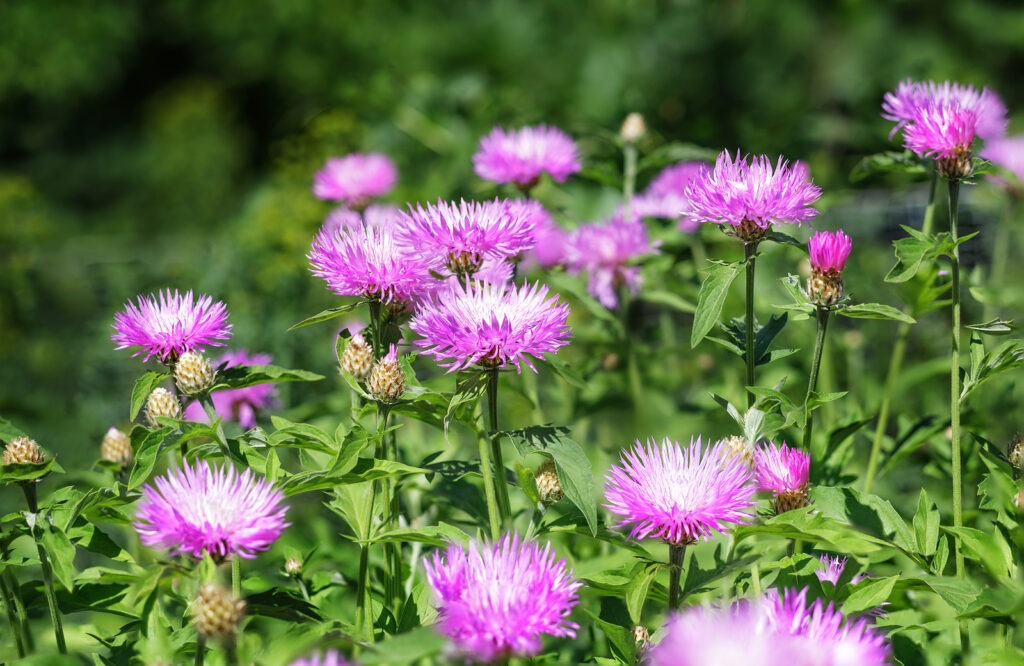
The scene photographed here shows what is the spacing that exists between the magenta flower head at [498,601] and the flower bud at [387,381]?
20 centimetres

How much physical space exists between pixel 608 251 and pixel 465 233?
2.26 feet

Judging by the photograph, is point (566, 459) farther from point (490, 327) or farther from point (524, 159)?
point (524, 159)

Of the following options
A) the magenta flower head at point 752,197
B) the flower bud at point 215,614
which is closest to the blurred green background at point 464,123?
the magenta flower head at point 752,197

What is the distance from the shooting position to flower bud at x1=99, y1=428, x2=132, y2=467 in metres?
1.24

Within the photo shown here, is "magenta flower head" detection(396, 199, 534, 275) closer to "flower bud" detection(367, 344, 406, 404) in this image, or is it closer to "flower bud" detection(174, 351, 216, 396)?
"flower bud" detection(367, 344, 406, 404)

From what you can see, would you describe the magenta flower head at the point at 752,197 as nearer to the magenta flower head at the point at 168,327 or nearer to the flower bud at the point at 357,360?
the flower bud at the point at 357,360

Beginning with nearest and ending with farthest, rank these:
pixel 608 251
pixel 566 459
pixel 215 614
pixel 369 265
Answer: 1. pixel 215 614
2. pixel 566 459
3. pixel 369 265
4. pixel 608 251

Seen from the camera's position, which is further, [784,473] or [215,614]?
[784,473]

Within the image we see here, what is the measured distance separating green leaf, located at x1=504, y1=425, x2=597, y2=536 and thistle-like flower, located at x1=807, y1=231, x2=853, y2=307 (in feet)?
1.10

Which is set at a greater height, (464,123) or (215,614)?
(464,123)

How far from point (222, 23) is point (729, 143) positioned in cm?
792

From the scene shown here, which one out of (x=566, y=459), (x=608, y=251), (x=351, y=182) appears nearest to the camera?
(x=566, y=459)

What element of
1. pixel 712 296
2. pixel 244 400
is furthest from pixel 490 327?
pixel 244 400

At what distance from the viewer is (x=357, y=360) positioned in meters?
1.03
